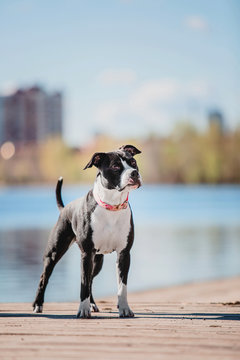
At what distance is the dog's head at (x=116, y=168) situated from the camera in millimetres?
3154

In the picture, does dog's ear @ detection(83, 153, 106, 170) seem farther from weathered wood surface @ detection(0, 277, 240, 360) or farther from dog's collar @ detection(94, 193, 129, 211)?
weathered wood surface @ detection(0, 277, 240, 360)

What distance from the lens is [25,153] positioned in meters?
50.6

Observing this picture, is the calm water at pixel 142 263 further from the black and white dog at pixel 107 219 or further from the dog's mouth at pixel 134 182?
the dog's mouth at pixel 134 182

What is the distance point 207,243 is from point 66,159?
3466 cm

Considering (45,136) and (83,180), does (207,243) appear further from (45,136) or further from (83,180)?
(45,136)

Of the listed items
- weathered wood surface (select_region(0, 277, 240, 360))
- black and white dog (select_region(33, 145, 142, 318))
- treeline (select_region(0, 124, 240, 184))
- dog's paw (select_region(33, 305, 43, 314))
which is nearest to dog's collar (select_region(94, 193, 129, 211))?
black and white dog (select_region(33, 145, 142, 318))

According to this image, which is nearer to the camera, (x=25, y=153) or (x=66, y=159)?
(x=66, y=159)

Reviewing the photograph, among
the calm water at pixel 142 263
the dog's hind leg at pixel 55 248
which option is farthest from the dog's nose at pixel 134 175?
the calm water at pixel 142 263

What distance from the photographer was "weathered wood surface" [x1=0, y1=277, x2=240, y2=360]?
8.29 feet

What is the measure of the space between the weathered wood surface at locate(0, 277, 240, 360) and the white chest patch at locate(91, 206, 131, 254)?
0.41m

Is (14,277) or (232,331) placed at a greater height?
(232,331)

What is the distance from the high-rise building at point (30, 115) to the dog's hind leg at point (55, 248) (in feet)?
191

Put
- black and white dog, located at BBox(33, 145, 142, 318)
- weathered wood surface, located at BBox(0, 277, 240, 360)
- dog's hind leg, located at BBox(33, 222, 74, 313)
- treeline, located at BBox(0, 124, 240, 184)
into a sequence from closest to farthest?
1. weathered wood surface, located at BBox(0, 277, 240, 360)
2. black and white dog, located at BBox(33, 145, 142, 318)
3. dog's hind leg, located at BBox(33, 222, 74, 313)
4. treeline, located at BBox(0, 124, 240, 184)

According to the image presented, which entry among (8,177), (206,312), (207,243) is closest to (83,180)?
(8,177)
